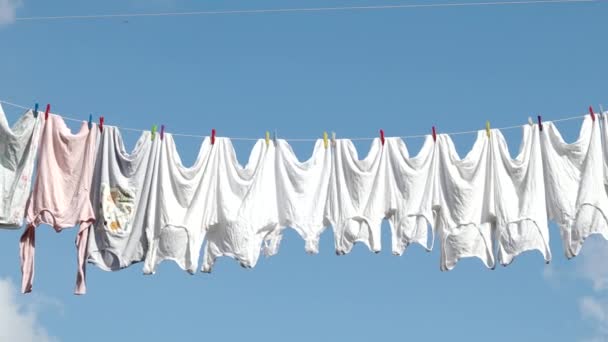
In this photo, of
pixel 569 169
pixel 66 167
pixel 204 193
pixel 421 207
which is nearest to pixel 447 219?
pixel 421 207

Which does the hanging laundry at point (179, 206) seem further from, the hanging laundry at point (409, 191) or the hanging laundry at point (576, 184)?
the hanging laundry at point (576, 184)

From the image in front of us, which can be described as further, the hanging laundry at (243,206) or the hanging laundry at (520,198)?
the hanging laundry at (243,206)

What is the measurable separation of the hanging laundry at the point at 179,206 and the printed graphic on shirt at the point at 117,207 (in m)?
0.26

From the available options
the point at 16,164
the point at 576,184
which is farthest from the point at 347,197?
the point at 16,164

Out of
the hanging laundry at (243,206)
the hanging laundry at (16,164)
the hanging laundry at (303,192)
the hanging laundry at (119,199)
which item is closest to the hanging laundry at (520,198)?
the hanging laundry at (303,192)

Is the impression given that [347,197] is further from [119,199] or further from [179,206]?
[119,199]

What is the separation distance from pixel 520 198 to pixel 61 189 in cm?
566

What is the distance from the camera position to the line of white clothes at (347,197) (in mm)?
13719

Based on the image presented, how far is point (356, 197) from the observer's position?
14.2m

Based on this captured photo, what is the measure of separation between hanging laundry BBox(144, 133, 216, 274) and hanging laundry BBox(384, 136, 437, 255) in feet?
7.41

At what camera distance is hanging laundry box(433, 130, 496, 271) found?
45.4 feet

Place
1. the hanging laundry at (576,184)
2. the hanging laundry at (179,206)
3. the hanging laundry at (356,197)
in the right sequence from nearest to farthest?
the hanging laundry at (576,184)
the hanging laundry at (179,206)
the hanging laundry at (356,197)

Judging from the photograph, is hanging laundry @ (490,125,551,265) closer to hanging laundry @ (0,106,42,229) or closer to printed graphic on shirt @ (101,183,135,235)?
printed graphic on shirt @ (101,183,135,235)

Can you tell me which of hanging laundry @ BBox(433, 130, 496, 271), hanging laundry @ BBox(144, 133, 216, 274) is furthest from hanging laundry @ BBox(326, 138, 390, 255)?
hanging laundry @ BBox(144, 133, 216, 274)
